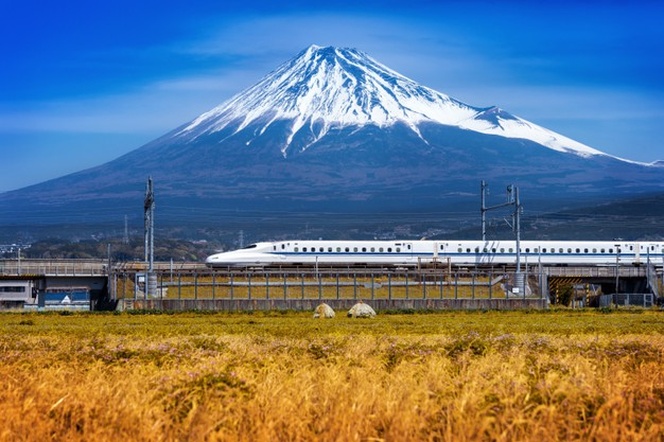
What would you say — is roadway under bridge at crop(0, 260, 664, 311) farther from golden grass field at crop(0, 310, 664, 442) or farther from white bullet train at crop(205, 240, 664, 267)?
golden grass field at crop(0, 310, 664, 442)

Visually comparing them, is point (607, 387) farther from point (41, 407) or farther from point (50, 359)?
point (50, 359)

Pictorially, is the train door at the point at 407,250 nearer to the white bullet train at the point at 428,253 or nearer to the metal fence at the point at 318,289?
the white bullet train at the point at 428,253

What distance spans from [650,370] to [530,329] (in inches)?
600

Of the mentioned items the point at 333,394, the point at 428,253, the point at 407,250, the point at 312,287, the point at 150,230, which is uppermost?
the point at 150,230

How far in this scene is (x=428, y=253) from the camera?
118 m

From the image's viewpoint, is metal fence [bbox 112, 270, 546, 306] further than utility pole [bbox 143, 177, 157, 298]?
Yes

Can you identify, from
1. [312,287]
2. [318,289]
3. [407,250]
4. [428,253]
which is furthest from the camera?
[428,253]

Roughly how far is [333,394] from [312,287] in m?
58.7

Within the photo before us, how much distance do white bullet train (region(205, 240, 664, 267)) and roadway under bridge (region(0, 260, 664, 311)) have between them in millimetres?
7356

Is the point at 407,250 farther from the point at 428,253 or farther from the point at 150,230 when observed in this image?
the point at 150,230

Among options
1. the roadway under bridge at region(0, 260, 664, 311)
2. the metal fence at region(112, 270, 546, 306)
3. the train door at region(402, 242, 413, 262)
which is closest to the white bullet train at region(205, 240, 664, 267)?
the train door at region(402, 242, 413, 262)

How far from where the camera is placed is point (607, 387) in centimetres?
1702

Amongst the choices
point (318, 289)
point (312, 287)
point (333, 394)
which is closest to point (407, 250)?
point (312, 287)

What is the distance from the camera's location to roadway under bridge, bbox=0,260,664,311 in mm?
61188
